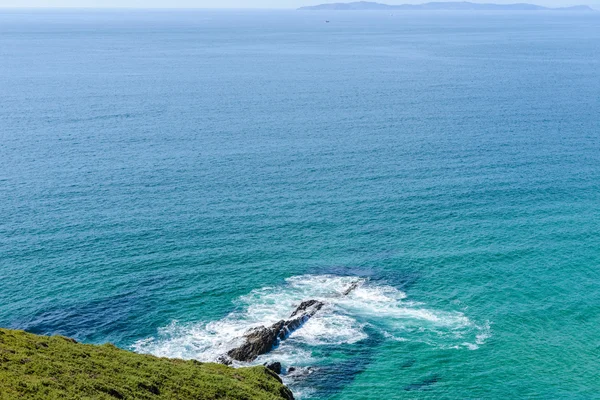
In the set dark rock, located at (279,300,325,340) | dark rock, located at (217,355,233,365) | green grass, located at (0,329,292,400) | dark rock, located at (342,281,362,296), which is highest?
green grass, located at (0,329,292,400)

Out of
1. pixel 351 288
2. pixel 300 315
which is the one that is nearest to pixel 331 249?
pixel 351 288

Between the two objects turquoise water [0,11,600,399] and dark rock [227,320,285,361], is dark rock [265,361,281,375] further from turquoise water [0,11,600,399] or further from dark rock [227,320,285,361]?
dark rock [227,320,285,361]

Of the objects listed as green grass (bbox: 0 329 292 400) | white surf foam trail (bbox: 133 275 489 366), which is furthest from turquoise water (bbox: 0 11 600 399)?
green grass (bbox: 0 329 292 400)

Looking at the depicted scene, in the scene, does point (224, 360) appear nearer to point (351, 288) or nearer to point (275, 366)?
point (275, 366)

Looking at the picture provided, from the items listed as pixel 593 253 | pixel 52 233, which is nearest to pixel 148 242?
pixel 52 233

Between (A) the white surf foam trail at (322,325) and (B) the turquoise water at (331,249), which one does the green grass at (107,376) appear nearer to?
(B) the turquoise water at (331,249)

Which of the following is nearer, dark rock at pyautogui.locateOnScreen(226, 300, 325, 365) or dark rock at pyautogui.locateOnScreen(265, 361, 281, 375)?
dark rock at pyautogui.locateOnScreen(265, 361, 281, 375)

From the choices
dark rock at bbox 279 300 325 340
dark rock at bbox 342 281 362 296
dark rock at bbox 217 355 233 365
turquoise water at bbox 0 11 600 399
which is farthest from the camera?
dark rock at bbox 342 281 362 296

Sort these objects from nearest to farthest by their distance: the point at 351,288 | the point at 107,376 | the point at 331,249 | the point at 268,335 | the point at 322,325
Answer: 1. the point at 107,376
2. the point at 268,335
3. the point at 322,325
4. the point at 351,288
5. the point at 331,249
